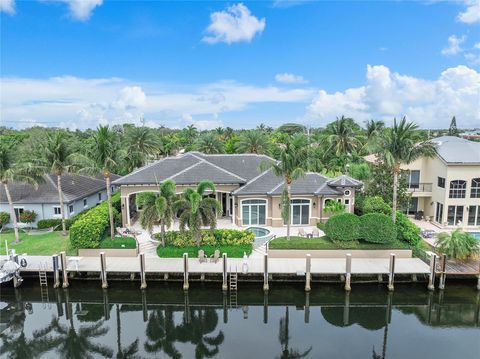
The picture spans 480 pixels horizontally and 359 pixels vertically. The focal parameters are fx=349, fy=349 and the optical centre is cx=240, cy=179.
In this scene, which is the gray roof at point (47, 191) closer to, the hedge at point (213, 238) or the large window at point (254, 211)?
the hedge at point (213, 238)

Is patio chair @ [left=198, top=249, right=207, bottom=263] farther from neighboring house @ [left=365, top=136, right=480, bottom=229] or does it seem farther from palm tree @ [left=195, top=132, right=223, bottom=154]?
palm tree @ [left=195, top=132, right=223, bottom=154]

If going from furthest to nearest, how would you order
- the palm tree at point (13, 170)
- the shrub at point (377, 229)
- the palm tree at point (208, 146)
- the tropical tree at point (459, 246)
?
the palm tree at point (208, 146) → the palm tree at point (13, 170) → the shrub at point (377, 229) → the tropical tree at point (459, 246)

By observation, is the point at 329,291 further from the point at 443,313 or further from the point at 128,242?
the point at 128,242

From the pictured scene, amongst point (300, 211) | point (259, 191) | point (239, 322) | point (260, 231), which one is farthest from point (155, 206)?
point (300, 211)

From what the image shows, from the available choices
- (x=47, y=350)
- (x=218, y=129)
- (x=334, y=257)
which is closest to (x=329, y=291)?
(x=334, y=257)

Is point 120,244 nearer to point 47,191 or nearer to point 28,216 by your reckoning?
point 28,216

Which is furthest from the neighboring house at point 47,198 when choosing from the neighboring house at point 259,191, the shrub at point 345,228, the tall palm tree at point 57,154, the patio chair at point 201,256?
the shrub at point 345,228
